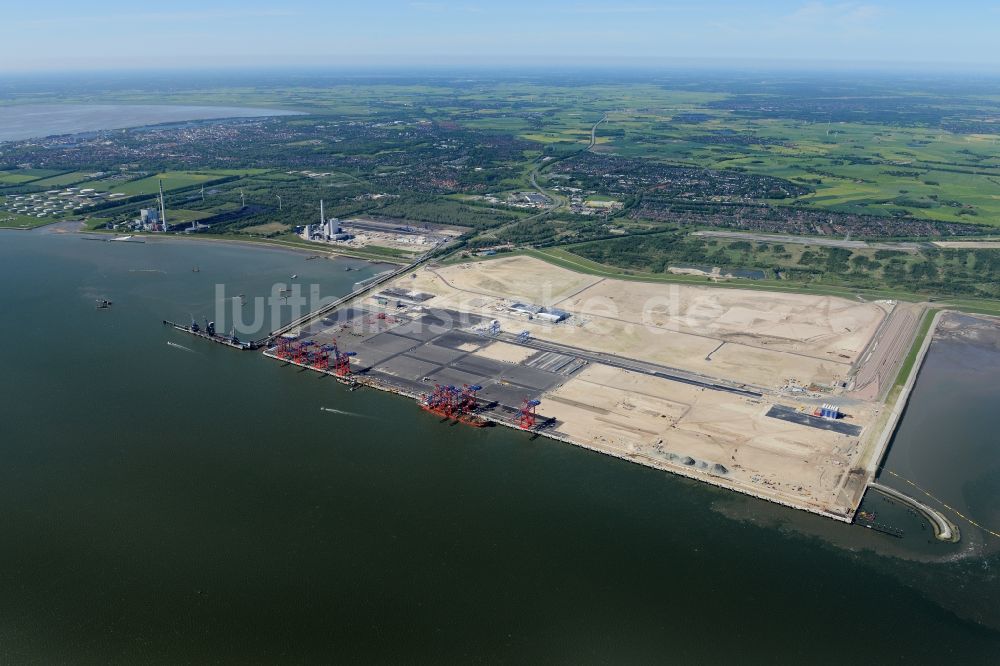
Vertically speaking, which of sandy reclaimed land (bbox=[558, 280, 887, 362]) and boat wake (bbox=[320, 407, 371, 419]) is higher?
sandy reclaimed land (bbox=[558, 280, 887, 362])

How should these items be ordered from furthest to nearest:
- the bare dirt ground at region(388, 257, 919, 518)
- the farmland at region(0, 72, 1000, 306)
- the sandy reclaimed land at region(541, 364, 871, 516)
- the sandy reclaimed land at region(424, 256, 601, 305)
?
the farmland at region(0, 72, 1000, 306), the sandy reclaimed land at region(424, 256, 601, 305), the bare dirt ground at region(388, 257, 919, 518), the sandy reclaimed land at region(541, 364, 871, 516)

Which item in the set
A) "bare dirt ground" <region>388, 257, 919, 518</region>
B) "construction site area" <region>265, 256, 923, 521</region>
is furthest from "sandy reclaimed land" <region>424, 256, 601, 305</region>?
"construction site area" <region>265, 256, 923, 521</region>

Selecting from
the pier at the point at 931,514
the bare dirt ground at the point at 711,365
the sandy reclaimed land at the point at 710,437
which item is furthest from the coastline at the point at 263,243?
the pier at the point at 931,514

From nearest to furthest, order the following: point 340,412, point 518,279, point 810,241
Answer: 1. point 340,412
2. point 518,279
3. point 810,241

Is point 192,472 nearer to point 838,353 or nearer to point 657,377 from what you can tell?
point 657,377

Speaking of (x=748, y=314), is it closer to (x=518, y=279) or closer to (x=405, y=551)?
(x=518, y=279)

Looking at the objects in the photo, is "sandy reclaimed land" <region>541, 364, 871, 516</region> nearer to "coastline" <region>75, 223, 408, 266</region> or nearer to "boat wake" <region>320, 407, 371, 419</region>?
"boat wake" <region>320, 407, 371, 419</region>

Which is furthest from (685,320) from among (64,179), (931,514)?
(64,179)

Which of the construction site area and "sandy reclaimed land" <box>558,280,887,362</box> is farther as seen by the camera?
"sandy reclaimed land" <box>558,280,887,362</box>
